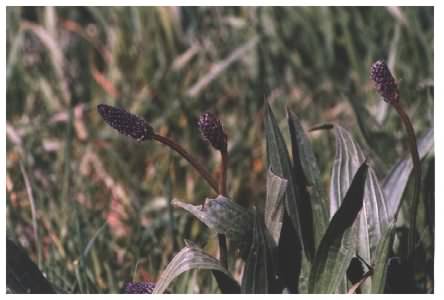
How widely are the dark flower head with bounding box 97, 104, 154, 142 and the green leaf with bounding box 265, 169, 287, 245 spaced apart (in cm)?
22

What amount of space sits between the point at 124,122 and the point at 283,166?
34 cm

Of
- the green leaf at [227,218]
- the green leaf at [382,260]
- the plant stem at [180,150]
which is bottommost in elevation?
the green leaf at [382,260]

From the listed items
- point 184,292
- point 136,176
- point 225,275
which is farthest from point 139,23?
point 225,275

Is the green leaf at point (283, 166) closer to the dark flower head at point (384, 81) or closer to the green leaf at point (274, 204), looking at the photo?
the green leaf at point (274, 204)

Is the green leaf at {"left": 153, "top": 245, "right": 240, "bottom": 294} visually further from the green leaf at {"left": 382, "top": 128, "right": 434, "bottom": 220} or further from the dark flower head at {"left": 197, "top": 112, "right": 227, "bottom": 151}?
the green leaf at {"left": 382, "top": 128, "right": 434, "bottom": 220}

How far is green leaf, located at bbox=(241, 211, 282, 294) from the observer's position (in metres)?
1.39

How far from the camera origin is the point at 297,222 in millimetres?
1516

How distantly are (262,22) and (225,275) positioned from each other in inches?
61.9

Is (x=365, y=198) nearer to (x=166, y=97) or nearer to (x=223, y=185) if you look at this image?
(x=223, y=185)

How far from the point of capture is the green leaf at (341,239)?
1.43 meters

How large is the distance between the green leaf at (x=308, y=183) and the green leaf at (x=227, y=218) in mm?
148

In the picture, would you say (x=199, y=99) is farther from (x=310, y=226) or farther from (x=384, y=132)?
(x=310, y=226)

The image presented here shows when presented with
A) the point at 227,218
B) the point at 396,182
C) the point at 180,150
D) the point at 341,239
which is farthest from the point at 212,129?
the point at 396,182

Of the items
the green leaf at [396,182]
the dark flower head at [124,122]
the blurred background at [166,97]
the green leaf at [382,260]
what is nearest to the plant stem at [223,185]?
the dark flower head at [124,122]
